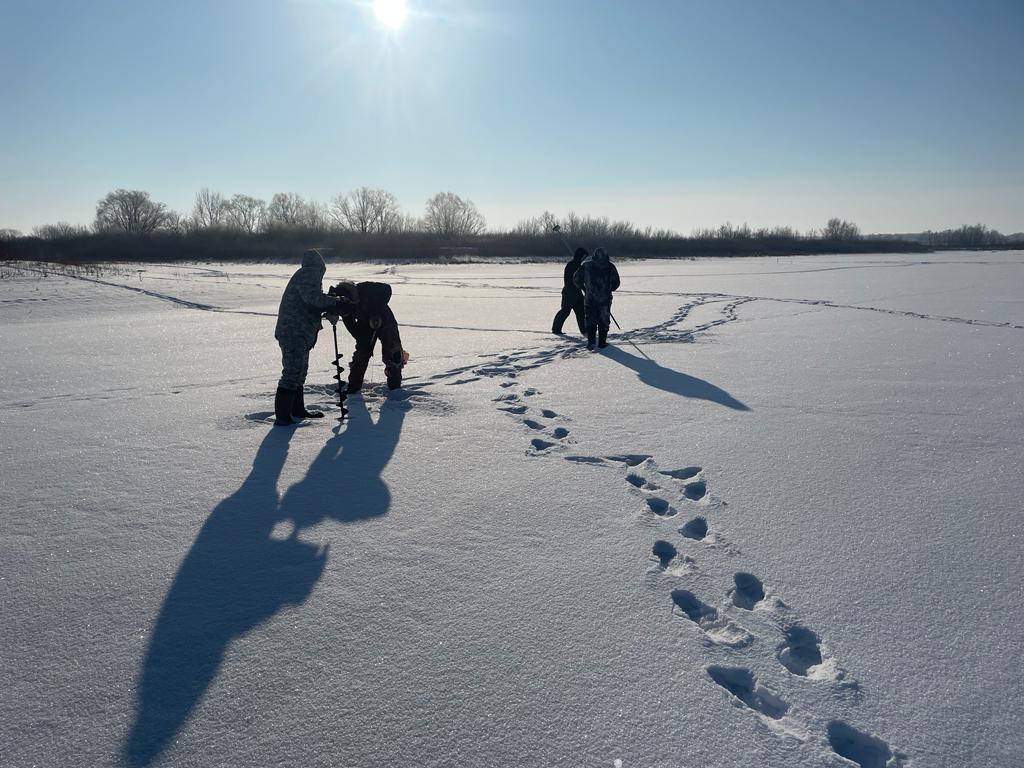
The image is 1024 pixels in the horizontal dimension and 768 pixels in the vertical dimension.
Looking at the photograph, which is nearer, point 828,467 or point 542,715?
point 542,715

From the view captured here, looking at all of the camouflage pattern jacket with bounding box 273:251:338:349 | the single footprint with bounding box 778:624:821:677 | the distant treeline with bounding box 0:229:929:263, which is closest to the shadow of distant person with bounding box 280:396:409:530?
the camouflage pattern jacket with bounding box 273:251:338:349

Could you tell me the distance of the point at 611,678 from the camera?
7.18 ft

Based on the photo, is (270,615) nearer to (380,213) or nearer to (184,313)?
(184,313)

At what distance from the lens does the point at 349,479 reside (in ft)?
13.5

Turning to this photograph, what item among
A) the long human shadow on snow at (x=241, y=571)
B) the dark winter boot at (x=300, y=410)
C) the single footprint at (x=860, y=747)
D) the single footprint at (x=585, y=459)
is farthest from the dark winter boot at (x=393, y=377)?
the single footprint at (x=860, y=747)

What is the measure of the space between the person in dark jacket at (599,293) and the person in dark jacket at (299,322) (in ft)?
15.9

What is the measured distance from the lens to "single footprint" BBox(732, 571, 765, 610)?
8.78 ft

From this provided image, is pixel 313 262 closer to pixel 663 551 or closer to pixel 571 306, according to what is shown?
pixel 663 551

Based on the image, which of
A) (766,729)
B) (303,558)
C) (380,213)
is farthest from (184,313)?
(380,213)

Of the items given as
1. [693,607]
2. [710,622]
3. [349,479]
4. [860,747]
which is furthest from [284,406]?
[860,747]

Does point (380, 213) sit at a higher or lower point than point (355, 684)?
higher

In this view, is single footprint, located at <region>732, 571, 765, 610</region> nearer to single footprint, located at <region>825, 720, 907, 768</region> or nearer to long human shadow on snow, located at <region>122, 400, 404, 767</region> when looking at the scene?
single footprint, located at <region>825, 720, 907, 768</region>

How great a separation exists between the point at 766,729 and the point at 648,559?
1.08m

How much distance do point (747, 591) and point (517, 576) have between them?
3.44ft
